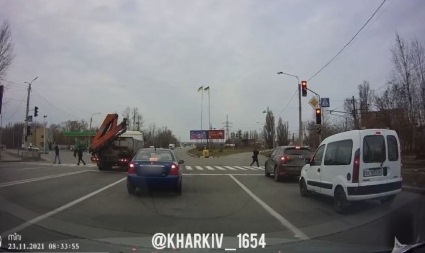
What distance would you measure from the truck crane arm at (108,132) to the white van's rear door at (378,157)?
64.2ft

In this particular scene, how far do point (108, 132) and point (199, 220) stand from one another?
65.6ft

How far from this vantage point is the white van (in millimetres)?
10922

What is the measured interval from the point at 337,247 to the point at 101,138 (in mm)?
23985

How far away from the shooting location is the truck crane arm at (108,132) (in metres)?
28.2

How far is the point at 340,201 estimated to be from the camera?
36.8 ft

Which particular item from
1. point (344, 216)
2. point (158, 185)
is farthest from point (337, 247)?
point (158, 185)

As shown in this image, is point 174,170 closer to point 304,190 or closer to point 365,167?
point 304,190

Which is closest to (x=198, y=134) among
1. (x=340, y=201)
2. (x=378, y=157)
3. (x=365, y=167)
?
(x=340, y=201)

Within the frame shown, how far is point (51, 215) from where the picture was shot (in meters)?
9.94

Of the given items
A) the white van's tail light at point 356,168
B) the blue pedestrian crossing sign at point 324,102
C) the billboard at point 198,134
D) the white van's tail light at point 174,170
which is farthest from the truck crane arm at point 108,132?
the billboard at point 198,134

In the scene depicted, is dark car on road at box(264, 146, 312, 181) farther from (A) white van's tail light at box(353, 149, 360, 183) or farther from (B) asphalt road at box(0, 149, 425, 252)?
(A) white van's tail light at box(353, 149, 360, 183)

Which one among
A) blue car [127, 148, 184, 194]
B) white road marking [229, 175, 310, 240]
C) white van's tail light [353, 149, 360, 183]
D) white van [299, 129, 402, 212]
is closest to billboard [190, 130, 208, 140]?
blue car [127, 148, 184, 194]

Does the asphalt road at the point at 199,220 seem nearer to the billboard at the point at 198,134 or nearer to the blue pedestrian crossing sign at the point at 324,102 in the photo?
the blue pedestrian crossing sign at the point at 324,102
